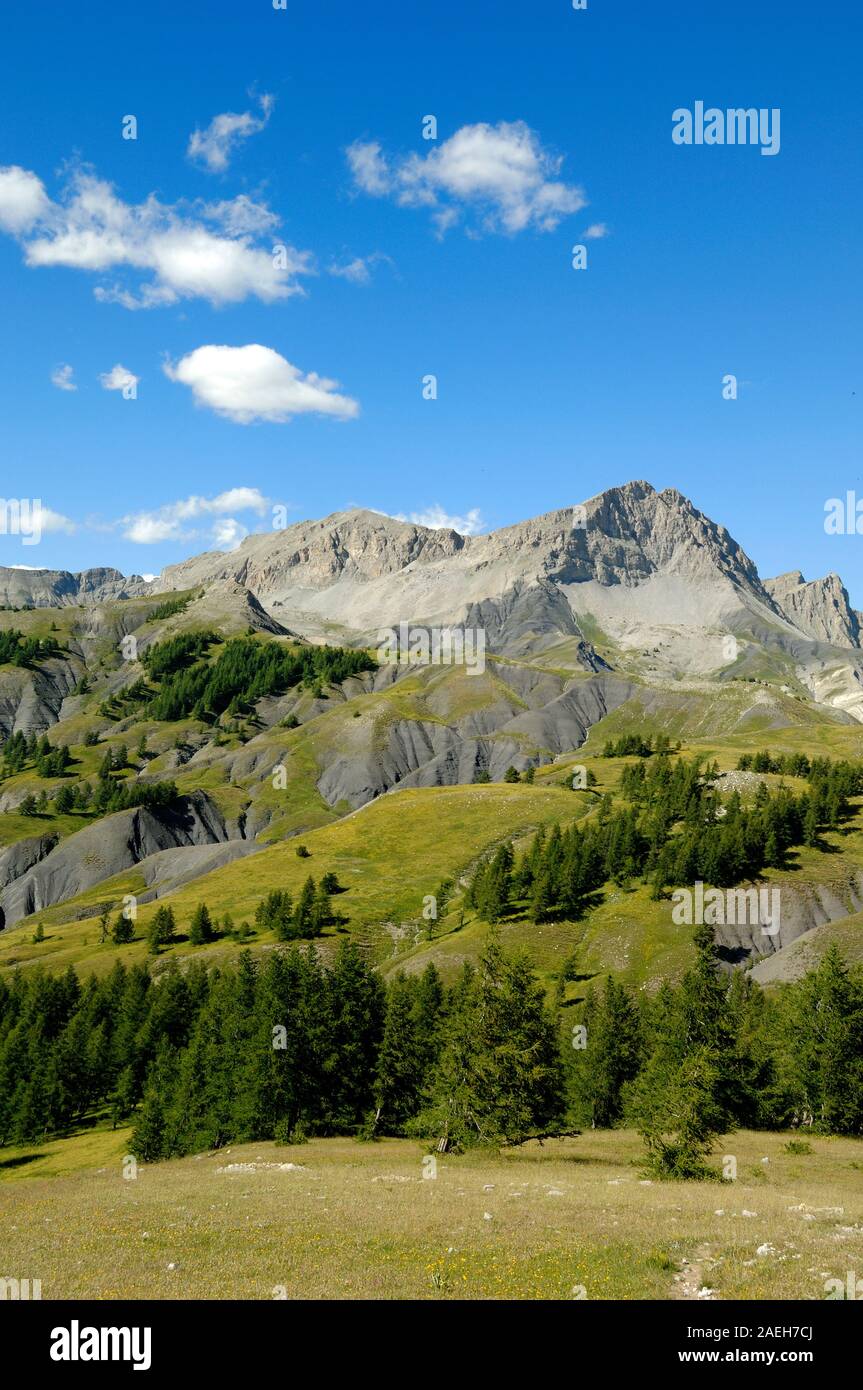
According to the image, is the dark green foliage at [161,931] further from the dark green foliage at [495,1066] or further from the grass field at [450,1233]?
the grass field at [450,1233]

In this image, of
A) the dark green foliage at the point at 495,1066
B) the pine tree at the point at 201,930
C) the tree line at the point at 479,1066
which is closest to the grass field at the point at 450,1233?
the dark green foliage at the point at 495,1066

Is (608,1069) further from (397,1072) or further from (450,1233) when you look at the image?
(450,1233)

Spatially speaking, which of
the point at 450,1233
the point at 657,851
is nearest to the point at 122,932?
the point at 657,851

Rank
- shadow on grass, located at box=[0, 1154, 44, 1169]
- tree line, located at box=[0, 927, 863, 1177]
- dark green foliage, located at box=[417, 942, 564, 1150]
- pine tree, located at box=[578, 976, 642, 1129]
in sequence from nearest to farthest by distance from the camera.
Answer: tree line, located at box=[0, 927, 863, 1177] < dark green foliage, located at box=[417, 942, 564, 1150] < pine tree, located at box=[578, 976, 642, 1129] < shadow on grass, located at box=[0, 1154, 44, 1169]

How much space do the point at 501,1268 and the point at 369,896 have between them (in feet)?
429

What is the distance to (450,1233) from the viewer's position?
26.4 m

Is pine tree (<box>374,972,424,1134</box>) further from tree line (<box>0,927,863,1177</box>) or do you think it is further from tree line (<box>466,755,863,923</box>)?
tree line (<box>466,755,863,923</box>)

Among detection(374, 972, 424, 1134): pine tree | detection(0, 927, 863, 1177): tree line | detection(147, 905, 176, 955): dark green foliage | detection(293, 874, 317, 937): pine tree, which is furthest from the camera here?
detection(147, 905, 176, 955): dark green foliage

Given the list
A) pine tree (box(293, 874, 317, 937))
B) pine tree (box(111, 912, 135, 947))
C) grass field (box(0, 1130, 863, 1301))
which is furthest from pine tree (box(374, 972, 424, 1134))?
pine tree (box(111, 912, 135, 947))

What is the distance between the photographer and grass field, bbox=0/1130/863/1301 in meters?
20.8
